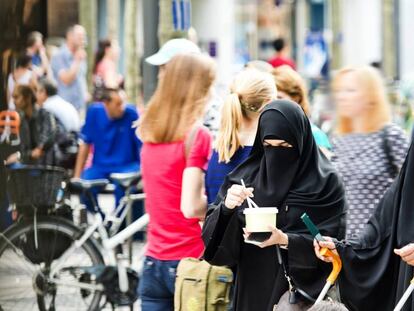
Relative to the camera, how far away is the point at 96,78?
56.2ft

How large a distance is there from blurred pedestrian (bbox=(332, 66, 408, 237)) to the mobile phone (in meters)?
1.59

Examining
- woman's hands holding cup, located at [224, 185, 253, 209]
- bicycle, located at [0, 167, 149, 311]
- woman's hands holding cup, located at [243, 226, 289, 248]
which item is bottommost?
bicycle, located at [0, 167, 149, 311]

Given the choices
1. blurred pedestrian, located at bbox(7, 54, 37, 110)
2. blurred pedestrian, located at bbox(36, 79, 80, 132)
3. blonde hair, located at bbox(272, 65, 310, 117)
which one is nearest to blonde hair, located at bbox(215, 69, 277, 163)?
blonde hair, located at bbox(272, 65, 310, 117)

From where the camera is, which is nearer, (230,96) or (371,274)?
(371,274)

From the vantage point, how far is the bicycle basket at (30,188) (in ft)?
29.1

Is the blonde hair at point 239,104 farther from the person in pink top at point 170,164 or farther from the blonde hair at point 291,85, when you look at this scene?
the blonde hair at point 291,85

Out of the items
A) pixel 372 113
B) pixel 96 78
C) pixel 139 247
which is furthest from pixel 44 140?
pixel 96 78

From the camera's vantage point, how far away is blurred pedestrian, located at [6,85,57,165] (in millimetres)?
10594

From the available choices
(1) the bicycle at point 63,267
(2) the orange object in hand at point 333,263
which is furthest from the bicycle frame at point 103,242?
(2) the orange object in hand at point 333,263

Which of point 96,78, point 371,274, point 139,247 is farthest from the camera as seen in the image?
point 96,78

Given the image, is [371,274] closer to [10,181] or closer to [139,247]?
[10,181]

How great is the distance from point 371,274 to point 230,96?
128 cm

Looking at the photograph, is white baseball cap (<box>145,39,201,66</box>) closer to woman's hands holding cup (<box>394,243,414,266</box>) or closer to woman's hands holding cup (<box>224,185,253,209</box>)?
woman's hands holding cup (<box>224,185,253,209</box>)

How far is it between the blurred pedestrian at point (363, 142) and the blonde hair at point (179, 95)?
0.98 m
